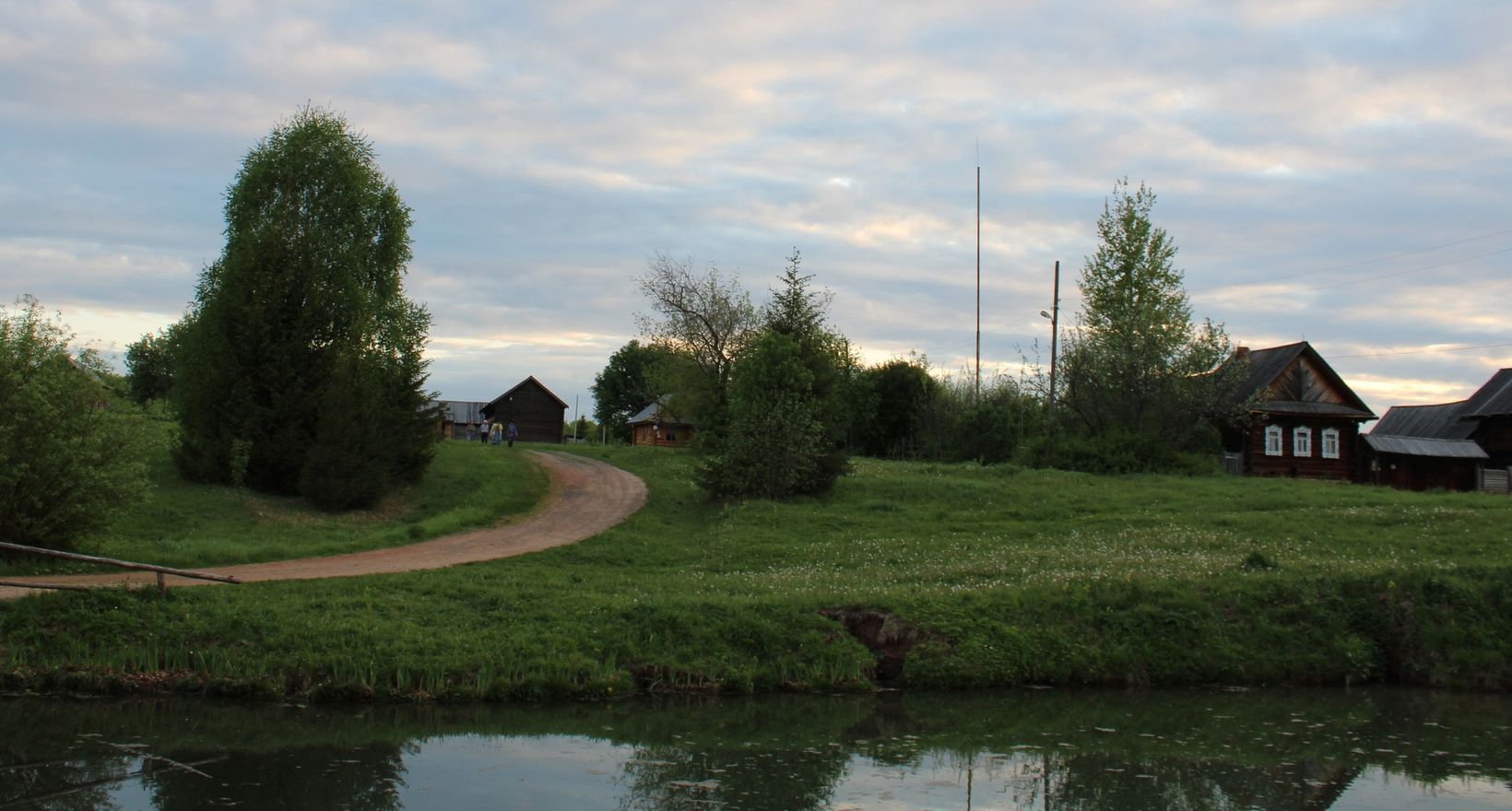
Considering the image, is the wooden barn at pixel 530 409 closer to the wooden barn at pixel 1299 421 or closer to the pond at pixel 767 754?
the wooden barn at pixel 1299 421

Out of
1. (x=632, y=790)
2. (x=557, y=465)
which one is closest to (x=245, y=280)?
(x=557, y=465)

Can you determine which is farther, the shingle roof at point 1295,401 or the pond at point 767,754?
the shingle roof at point 1295,401

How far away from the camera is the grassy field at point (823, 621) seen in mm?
15422

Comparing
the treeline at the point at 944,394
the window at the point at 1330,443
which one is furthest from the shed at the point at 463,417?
the window at the point at 1330,443

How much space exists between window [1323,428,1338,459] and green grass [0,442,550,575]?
36.4 m

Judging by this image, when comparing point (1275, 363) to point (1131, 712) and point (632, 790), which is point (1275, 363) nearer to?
point (1131, 712)

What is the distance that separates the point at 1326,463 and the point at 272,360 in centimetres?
4596

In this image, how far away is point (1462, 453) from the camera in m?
50.2

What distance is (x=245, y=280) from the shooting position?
1430 inches

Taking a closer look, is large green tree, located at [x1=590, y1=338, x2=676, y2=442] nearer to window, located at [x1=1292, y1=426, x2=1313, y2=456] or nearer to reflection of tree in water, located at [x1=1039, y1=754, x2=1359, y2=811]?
window, located at [x1=1292, y1=426, x2=1313, y2=456]

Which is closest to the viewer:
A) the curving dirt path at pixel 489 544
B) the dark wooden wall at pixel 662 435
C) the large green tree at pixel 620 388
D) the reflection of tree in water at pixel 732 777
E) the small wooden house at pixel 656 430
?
the reflection of tree in water at pixel 732 777

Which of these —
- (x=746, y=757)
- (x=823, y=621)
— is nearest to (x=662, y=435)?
(x=823, y=621)

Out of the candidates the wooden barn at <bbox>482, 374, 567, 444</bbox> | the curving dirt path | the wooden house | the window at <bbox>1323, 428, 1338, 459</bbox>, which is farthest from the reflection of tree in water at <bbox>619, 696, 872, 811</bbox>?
the wooden barn at <bbox>482, 374, 567, 444</bbox>

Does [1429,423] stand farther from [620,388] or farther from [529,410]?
[620,388]
